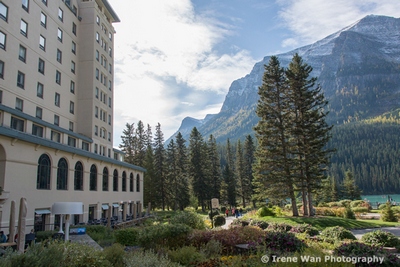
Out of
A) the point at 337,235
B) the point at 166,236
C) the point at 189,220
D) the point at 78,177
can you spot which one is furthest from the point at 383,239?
the point at 78,177

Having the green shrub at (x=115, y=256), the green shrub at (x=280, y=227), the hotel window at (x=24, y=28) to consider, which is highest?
the hotel window at (x=24, y=28)

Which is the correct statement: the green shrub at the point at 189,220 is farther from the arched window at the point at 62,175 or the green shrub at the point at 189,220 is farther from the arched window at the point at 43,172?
the arched window at the point at 62,175

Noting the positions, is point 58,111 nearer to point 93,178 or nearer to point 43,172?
point 93,178

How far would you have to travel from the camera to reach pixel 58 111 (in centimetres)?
3266

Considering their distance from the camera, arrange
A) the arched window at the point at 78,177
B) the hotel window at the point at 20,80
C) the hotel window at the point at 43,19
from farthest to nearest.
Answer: the hotel window at the point at 43,19
the arched window at the point at 78,177
the hotel window at the point at 20,80

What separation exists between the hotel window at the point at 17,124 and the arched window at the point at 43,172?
3627 mm

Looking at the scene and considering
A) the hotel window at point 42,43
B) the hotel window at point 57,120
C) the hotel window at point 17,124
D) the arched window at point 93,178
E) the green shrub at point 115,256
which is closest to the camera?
the green shrub at point 115,256

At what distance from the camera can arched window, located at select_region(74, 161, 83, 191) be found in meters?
28.5

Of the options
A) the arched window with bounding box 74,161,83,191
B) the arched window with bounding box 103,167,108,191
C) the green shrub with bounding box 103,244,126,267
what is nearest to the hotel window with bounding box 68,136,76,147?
the arched window with bounding box 74,161,83,191

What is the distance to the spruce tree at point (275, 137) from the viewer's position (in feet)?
102

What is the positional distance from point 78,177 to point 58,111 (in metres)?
8.50

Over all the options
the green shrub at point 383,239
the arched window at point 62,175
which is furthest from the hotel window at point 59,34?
the green shrub at point 383,239

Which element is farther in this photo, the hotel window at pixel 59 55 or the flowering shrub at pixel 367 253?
the hotel window at pixel 59 55

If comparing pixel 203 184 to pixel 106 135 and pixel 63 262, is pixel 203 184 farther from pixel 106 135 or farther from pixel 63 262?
pixel 63 262
